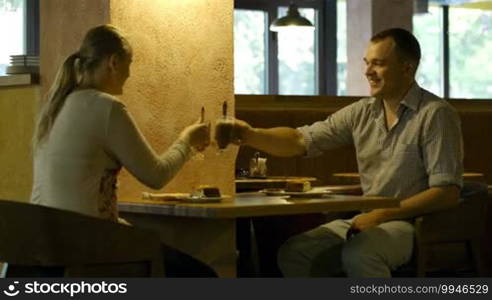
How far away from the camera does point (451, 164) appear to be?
4199mm

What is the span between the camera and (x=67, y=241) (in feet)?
10.1

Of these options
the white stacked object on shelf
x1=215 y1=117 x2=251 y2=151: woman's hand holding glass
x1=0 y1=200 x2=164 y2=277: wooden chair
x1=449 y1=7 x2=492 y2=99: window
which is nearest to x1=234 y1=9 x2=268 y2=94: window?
x1=449 y1=7 x2=492 y2=99: window

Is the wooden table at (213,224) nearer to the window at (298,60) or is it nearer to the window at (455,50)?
the window at (298,60)

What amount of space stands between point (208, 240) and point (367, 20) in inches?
319

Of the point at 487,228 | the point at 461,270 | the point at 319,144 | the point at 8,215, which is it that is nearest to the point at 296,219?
the point at 319,144

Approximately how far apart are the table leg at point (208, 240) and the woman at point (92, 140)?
0.70 ft

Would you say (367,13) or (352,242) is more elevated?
(367,13)

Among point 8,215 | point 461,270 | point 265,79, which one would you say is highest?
point 265,79

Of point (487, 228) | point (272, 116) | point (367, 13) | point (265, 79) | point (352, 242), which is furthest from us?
point (265, 79)

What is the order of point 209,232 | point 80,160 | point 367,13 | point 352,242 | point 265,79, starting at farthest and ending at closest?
point 265,79, point 367,13, point 352,242, point 209,232, point 80,160

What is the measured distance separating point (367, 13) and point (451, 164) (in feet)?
24.9

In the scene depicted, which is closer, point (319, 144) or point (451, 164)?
point (451, 164)

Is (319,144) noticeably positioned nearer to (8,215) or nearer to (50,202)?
(50,202)

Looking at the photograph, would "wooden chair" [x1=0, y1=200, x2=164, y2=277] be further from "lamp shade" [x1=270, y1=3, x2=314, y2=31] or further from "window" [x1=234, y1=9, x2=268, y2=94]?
"window" [x1=234, y1=9, x2=268, y2=94]
